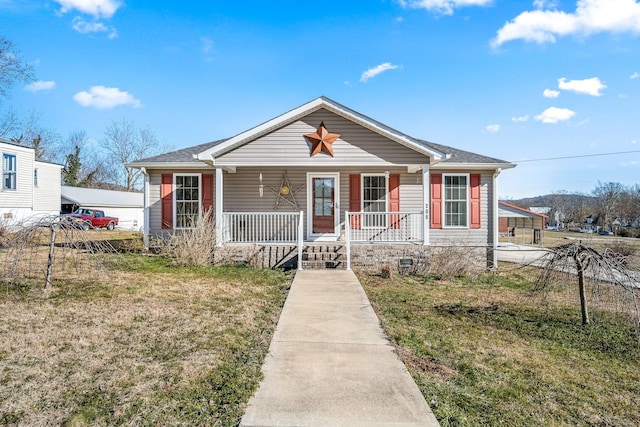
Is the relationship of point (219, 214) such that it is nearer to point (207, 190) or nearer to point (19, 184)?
point (207, 190)

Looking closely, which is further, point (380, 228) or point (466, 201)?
point (466, 201)

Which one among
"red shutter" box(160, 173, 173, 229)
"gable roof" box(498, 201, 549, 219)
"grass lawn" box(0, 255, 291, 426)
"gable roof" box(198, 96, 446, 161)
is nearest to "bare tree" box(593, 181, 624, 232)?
"gable roof" box(498, 201, 549, 219)

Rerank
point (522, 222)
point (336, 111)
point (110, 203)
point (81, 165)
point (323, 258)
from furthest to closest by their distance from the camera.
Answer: point (81, 165) < point (522, 222) < point (110, 203) < point (336, 111) < point (323, 258)

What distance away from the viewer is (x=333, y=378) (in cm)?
336

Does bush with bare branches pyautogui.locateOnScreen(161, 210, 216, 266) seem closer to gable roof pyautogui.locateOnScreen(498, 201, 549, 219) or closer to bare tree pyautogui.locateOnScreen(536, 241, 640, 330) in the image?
bare tree pyautogui.locateOnScreen(536, 241, 640, 330)

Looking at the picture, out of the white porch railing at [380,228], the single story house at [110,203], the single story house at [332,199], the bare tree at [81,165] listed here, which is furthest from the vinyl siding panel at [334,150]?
the bare tree at [81,165]

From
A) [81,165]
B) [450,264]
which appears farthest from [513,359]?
[81,165]

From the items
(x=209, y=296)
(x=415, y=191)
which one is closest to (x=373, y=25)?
(x=415, y=191)

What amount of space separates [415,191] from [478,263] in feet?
10.3

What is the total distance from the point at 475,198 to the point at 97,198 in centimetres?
3160

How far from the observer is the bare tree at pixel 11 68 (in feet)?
75.6

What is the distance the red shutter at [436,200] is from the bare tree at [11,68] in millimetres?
27891

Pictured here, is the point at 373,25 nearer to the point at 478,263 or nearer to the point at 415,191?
the point at 415,191

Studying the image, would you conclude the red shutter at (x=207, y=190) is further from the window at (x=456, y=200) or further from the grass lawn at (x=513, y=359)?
the window at (x=456, y=200)
